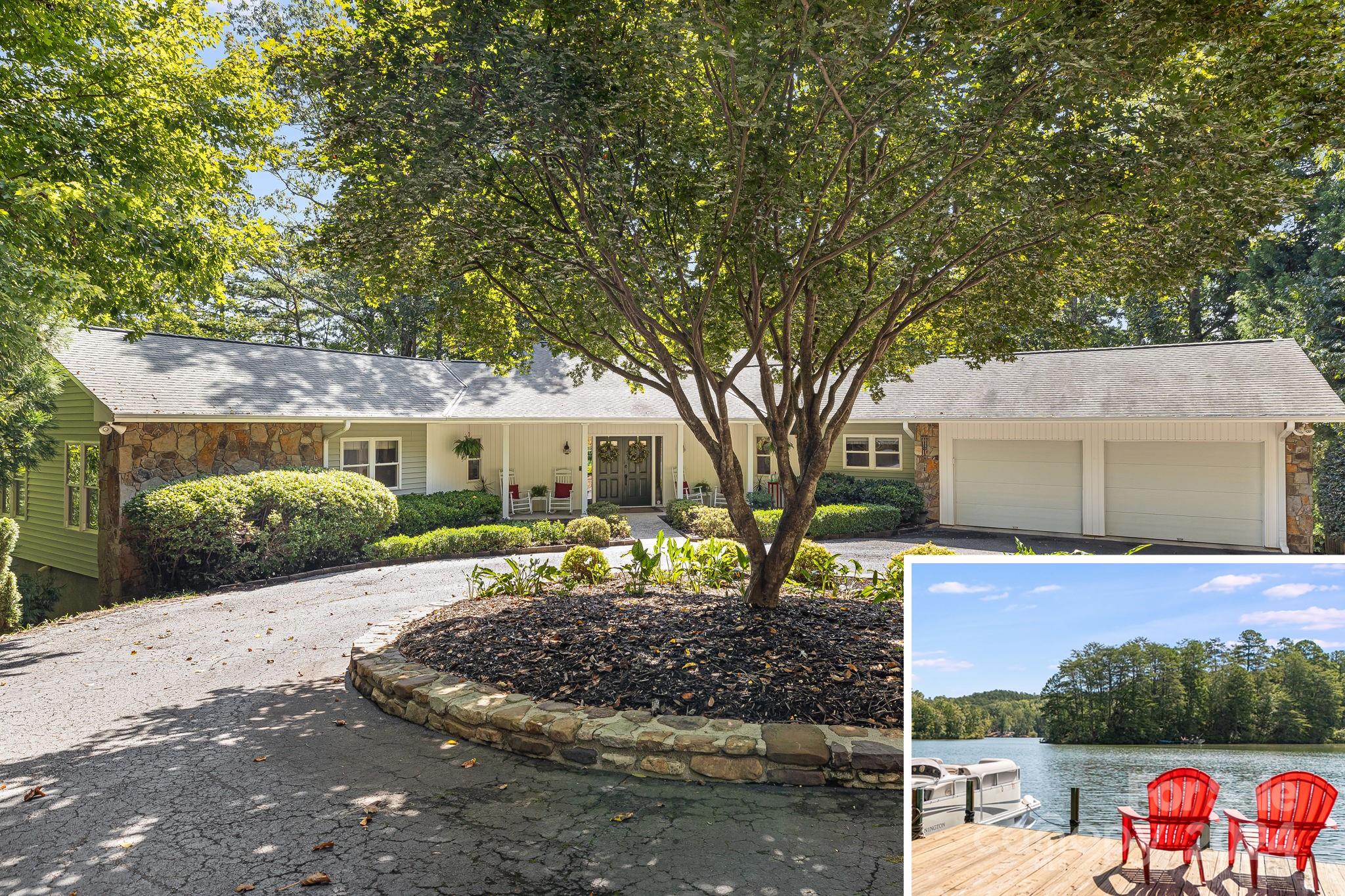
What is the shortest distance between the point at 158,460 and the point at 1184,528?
18.2m

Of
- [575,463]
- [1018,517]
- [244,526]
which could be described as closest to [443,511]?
[244,526]

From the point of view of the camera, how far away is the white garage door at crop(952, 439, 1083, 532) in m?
15.0

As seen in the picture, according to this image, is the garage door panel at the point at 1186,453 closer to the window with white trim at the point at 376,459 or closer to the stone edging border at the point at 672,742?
the stone edging border at the point at 672,742

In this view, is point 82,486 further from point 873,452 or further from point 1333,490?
point 1333,490

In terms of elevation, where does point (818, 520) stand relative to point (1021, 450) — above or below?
below

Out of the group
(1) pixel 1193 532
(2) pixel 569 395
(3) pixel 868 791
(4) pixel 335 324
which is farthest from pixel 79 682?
(4) pixel 335 324

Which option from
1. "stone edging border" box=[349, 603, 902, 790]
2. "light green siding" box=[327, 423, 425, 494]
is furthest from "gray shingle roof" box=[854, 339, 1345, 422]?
"stone edging border" box=[349, 603, 902, 790]

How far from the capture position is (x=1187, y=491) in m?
13.9

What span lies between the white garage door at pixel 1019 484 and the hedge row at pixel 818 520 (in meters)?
1.65

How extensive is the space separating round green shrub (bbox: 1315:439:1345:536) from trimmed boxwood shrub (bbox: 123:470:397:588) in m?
18.3

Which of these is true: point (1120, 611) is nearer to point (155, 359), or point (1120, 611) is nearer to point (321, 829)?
point (321, 829)

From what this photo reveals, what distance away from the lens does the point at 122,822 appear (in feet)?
12.4

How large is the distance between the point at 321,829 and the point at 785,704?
276 cm

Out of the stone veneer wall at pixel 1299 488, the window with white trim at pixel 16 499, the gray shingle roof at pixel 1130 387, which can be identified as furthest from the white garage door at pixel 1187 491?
the window with white trim at pixel 16 499
